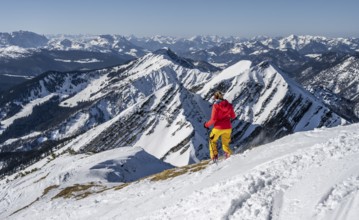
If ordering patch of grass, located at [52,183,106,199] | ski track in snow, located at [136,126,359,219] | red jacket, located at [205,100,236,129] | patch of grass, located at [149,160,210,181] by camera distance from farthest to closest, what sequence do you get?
patch of grass, located at [52,183,106,199] < patch of grass, located at [149,160,210,181] < red jacket, located at [205,100,236,129] < ski track in snow, located at [136,126,359,219]

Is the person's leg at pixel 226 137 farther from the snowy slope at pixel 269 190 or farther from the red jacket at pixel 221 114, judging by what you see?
the snowy slope at pixel 269 190

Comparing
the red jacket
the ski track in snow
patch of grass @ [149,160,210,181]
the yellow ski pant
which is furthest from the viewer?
patch of grass @ [149,160,210,181]

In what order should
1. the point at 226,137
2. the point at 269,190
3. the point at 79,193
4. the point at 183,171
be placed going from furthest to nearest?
the point at 79,193
the point at 183,171
the point at 226,137
the point at 269,190

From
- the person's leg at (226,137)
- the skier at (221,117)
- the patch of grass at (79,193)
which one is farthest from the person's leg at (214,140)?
the patch of grass at (79,193)

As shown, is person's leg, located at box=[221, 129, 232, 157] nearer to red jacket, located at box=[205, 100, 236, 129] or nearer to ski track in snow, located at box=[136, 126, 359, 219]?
red jacket, located at box=[205, 100, 236, 129]

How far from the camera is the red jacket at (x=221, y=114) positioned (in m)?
26.0

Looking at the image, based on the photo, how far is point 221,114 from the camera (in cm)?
2623

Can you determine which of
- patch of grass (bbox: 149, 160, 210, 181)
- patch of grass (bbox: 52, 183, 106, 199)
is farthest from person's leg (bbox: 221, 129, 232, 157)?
patch of grass (bbox: 52, 183, 106, 199)

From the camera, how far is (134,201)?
2616 centimetres

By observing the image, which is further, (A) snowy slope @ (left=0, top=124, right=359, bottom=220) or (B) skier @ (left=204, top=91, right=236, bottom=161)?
(B) skier @ (left=204, top=91, right=236, bottom=161)

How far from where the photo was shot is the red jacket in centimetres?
2602

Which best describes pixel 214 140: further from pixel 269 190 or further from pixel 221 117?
pixel 269 190

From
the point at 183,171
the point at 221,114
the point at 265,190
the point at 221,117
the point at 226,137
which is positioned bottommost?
the point at 183,171

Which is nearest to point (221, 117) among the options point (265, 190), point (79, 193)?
point (265, 190)
